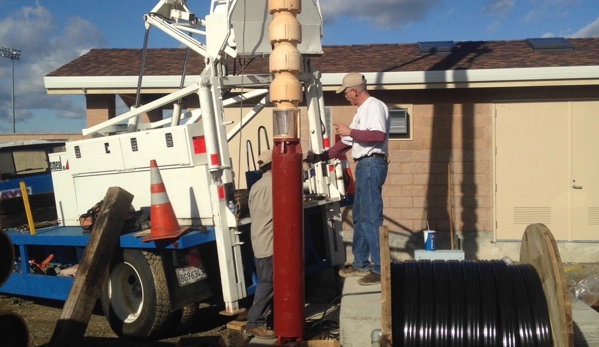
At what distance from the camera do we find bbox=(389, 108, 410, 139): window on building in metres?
11.5

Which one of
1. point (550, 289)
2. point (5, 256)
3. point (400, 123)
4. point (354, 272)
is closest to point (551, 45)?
point (400, 123)

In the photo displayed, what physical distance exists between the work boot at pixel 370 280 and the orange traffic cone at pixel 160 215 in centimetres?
179

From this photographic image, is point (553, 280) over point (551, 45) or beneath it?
beneath

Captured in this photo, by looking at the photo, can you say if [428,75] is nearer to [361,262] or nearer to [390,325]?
[361,262]

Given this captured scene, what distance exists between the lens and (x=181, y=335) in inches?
301

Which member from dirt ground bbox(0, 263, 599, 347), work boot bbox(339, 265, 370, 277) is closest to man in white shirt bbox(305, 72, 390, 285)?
work boot bbox(339, 265, 370, 277)

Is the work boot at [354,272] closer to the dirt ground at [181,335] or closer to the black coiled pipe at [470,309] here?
the dirt ground at [181,335]

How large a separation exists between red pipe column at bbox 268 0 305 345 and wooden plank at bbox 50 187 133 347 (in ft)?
7.42

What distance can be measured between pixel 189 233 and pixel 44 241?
2268mm

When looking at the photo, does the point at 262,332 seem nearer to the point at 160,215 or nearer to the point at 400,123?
the point at 160,215

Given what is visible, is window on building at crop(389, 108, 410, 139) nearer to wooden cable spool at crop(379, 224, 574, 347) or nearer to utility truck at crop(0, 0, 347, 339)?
utility truck at crop(0, 0, 347, 339)

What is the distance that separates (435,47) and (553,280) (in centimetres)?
838

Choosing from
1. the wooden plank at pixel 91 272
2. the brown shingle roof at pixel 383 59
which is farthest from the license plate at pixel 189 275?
the brown shingle roof at pixel 383 59

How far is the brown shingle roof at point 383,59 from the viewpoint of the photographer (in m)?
11.4
